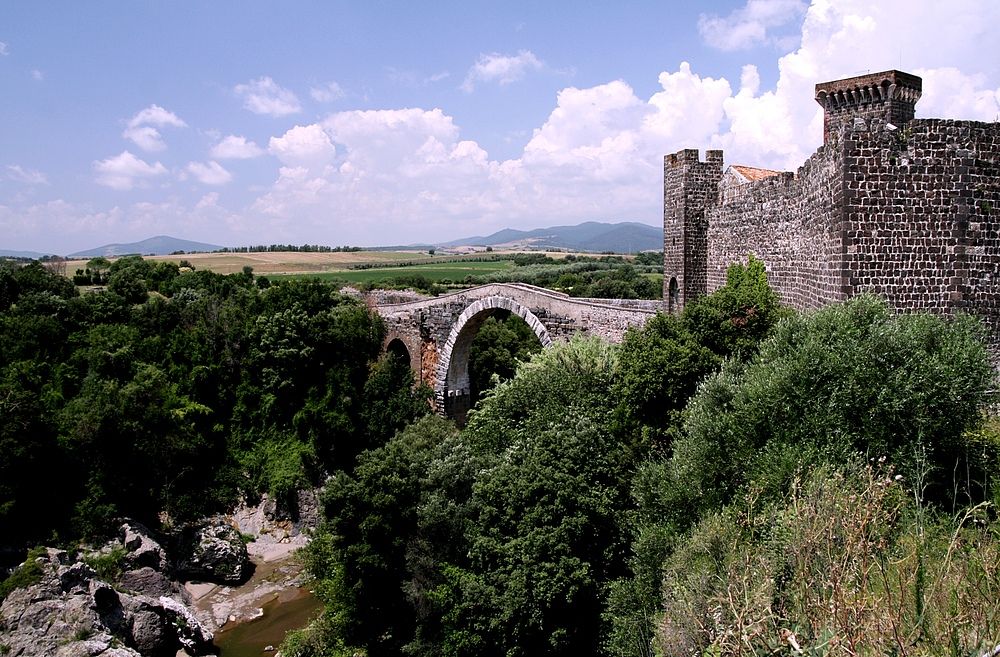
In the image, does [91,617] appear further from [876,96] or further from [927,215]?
[876,96]

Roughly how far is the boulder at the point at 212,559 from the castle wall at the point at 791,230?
1850cm

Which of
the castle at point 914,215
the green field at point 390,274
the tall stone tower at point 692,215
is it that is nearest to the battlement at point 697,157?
the tall stone tower at point 692,215

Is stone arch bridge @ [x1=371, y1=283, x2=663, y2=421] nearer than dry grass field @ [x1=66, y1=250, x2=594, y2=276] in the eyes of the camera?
Yes

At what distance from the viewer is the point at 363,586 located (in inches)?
642

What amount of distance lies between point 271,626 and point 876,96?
2657cm

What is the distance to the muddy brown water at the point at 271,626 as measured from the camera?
20.1 m

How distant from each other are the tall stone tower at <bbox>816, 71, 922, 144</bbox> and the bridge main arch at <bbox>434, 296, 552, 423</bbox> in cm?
1439

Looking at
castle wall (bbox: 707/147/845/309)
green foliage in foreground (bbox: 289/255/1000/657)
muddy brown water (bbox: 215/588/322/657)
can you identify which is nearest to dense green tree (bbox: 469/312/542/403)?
muddy brown water (bbox: 215/588/322/657)

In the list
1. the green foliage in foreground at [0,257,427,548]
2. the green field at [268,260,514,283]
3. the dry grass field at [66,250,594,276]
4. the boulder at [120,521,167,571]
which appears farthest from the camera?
the dry grass field at [66,250,594,276]

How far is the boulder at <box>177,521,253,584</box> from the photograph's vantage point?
2366 cm

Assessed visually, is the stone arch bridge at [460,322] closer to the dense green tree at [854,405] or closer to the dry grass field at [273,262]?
the dense green tree at [854,405]

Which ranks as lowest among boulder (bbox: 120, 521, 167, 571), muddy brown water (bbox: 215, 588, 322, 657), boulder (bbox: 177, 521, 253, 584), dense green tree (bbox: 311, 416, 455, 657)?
muddy brown water (bbox: 215, 588, 322, 657)

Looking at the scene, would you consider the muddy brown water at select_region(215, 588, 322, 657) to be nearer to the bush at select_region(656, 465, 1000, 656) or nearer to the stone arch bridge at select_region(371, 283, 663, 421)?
the stone arch bridge at select_region(371, 283, 663, 421)

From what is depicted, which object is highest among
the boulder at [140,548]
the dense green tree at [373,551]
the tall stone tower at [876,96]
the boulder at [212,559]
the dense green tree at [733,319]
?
the tall stone tower at [876,96]
